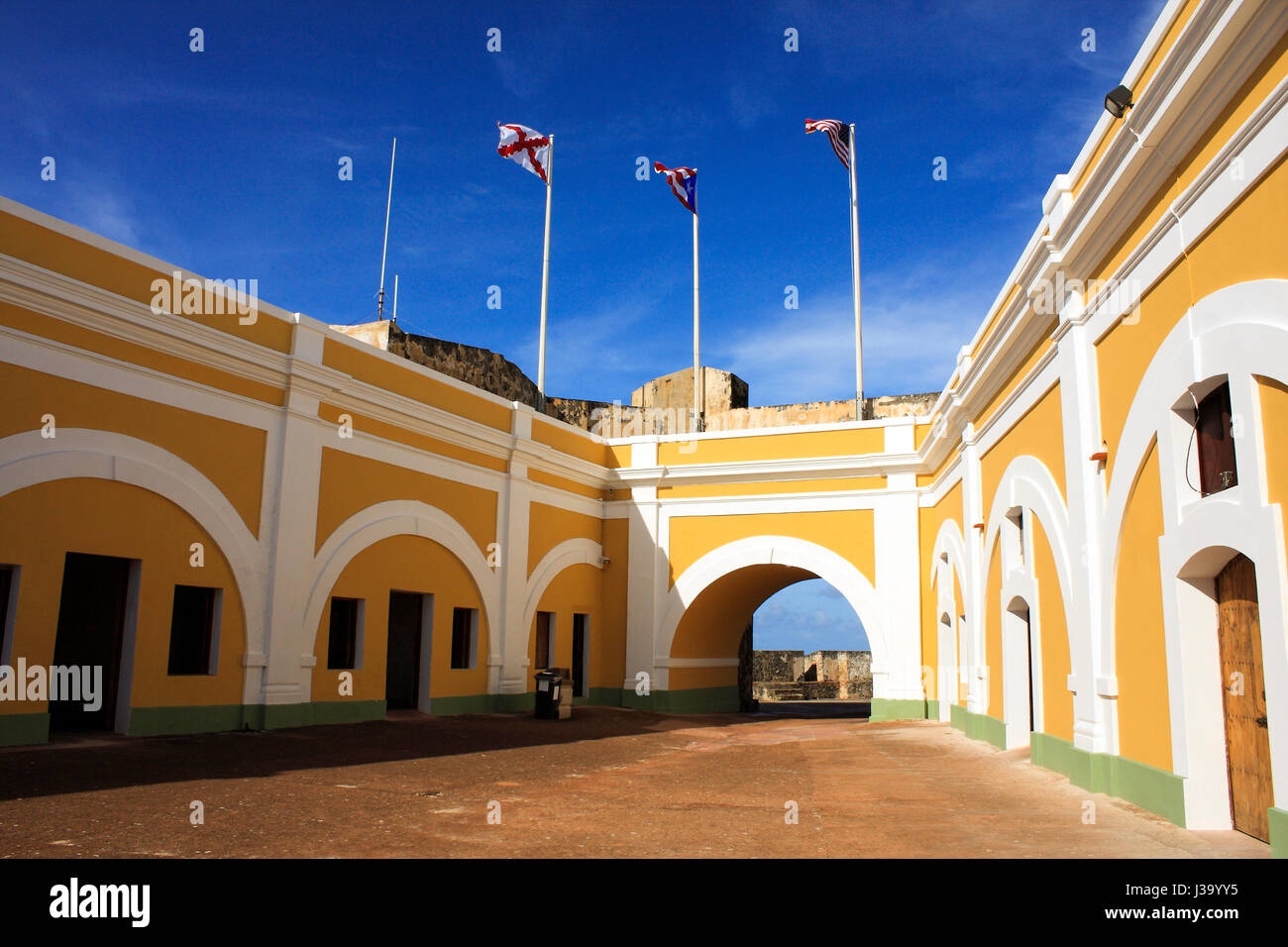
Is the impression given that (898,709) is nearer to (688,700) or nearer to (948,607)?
(948,607)

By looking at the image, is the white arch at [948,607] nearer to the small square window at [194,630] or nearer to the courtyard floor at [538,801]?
the courtyard floor at [538,801]

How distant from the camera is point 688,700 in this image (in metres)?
20.3

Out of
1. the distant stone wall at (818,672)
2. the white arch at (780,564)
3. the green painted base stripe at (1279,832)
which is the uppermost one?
the white arch at (780,564)

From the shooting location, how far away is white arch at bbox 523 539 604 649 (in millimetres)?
17703

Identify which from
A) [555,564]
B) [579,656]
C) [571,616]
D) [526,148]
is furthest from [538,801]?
[526,148]

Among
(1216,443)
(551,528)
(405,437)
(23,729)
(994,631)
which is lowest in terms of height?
(23,729)

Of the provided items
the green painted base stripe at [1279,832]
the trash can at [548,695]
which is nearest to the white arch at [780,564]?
the trash can at [548,695]

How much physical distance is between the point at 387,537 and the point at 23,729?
5677 millimetres

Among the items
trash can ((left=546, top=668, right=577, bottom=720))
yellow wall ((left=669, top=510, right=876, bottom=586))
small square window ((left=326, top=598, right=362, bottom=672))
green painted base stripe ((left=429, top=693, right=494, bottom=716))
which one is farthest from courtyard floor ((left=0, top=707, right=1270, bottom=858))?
yellow wall ((left=669, top=510, right=876, bottom=586))

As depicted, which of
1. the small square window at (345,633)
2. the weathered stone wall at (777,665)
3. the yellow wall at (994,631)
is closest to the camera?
the yellow wall at (994,631)

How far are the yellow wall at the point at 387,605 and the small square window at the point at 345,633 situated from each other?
0.14 metres

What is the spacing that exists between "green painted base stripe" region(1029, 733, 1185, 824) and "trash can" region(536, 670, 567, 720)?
27.1 feet

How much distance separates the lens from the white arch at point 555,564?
1770 cm

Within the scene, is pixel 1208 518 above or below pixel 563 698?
above
